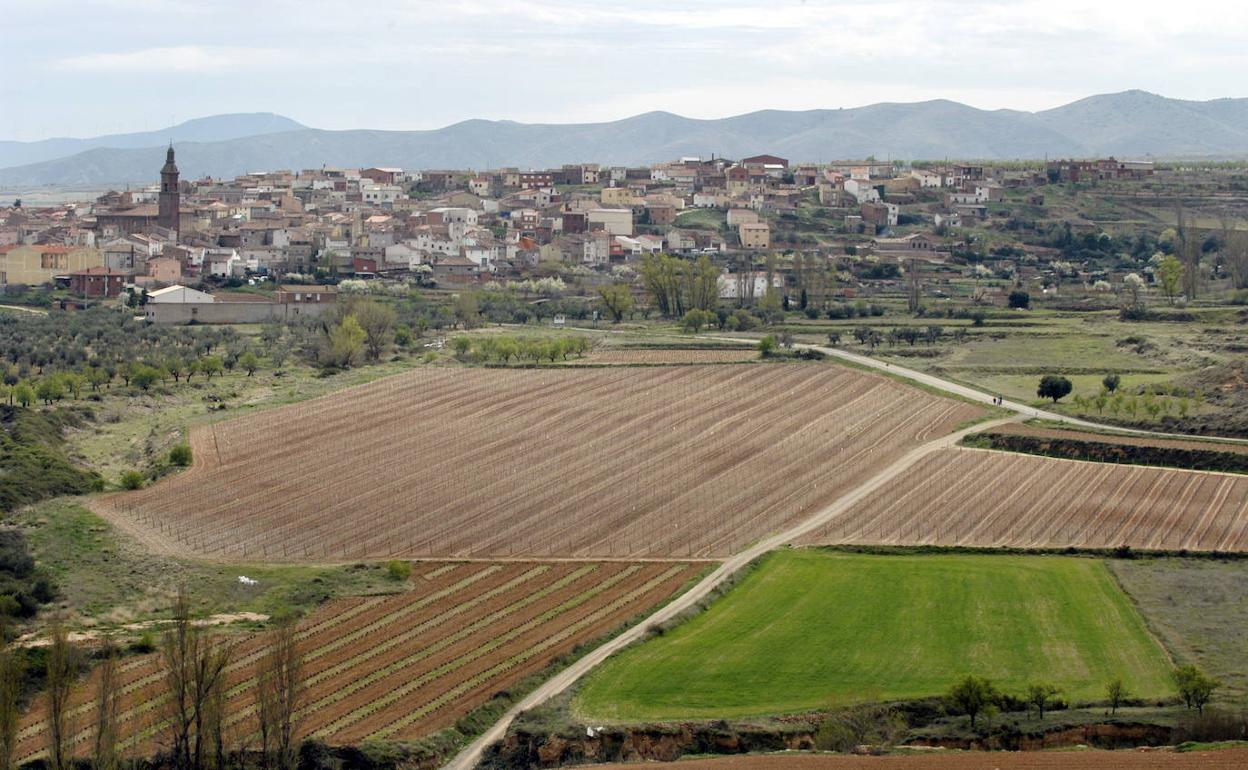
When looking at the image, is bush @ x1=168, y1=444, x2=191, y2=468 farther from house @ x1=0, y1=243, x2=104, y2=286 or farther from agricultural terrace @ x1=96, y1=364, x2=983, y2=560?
house @ x1=0, y1=243, x2=104, y2=286

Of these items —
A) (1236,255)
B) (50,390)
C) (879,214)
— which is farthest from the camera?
(879,214)

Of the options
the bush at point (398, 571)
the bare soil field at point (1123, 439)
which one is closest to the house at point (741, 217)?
the bare soil field at point (1123, 439)

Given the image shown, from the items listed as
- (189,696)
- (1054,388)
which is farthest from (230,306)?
(189,696)

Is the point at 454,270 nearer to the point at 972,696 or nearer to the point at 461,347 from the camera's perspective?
the point at 461,347

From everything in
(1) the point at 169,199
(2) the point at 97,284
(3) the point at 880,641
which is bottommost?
(3) the point at 880,641

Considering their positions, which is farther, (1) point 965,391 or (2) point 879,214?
(2) point 879,214

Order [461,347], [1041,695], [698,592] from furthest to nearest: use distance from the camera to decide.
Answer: [461,347] → [698,592] → [1041,695]

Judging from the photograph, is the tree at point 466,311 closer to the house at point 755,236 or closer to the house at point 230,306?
the house at point 230,306
